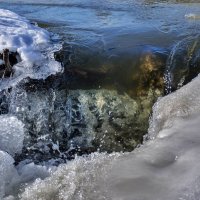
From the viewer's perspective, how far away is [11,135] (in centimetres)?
416

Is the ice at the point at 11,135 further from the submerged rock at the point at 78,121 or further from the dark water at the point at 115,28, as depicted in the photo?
the dark water at the point at 115,28

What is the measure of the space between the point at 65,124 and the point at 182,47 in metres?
1.67

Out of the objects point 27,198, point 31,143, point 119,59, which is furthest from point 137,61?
point 27,198

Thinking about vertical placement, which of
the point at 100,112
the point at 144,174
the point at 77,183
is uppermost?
the point at 144,174

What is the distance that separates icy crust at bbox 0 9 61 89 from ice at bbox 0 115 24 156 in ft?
1.42

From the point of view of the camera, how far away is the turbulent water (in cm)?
239

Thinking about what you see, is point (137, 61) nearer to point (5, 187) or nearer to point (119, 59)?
point (119, 59)

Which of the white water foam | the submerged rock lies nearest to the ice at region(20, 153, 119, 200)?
the white water foam

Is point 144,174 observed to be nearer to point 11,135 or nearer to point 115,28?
point 11,135

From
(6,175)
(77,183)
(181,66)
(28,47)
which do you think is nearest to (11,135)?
(6,175)

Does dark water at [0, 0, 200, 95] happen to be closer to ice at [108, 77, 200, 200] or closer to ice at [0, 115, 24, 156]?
ice at [0, 115, 24, 156]

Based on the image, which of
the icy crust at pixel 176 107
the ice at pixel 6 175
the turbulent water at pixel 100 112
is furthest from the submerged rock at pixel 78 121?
the ice at pixel 6 175

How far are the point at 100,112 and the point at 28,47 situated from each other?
1.18 m

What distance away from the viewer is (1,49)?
4781 mm
